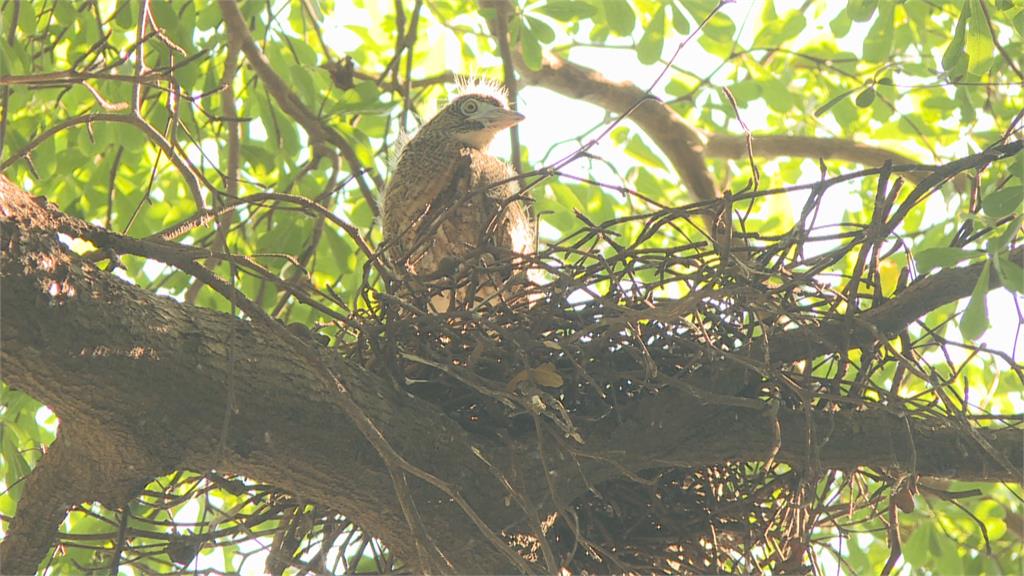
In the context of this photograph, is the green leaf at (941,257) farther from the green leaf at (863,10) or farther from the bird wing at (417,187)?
the bird wing at (417,187)

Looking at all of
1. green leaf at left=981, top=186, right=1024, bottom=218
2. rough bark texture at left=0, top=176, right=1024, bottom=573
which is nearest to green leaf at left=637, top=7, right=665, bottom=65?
rough bark texture at left=0, top=176, right=1024, bottom=573

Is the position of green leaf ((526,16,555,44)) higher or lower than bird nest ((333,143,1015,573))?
higher

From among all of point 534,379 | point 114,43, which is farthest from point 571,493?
point 114,43

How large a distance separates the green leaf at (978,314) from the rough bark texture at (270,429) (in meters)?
0.39

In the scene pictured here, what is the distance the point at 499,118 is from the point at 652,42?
60 centimetres

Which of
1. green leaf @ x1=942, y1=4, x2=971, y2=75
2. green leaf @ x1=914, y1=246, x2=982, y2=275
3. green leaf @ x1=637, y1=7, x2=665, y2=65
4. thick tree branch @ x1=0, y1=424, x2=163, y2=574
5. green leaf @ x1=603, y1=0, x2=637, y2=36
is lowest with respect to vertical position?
thick tree branch @ x1=0, y1=424, x2=163, y2=574

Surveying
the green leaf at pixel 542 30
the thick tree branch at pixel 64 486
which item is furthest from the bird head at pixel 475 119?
the thick tree branch at pixel 64 486

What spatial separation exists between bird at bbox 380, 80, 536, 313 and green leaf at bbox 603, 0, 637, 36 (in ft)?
1.54

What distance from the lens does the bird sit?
2775 millimetres

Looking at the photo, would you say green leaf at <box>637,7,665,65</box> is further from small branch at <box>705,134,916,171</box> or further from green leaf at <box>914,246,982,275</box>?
green leaf at <box>914,246,982,275</box>

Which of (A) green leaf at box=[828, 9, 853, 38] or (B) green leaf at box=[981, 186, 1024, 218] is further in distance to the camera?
(A) green leaf at box=[828, 9, 853, 38]

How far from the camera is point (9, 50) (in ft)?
9.77

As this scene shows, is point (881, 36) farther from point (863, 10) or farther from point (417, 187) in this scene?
point (417, 187)

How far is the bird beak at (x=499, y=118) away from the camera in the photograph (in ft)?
12.3
